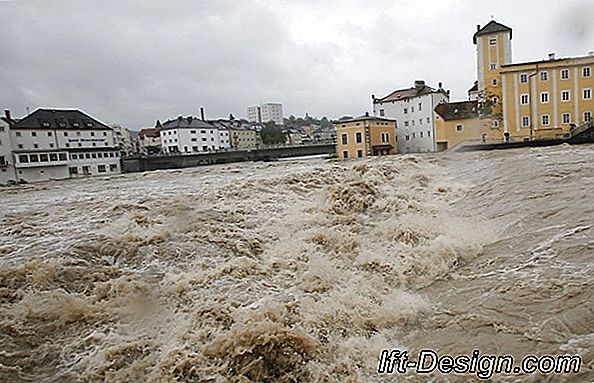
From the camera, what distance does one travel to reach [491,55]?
40.0 m

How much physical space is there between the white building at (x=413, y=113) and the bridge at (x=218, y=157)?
823 centimetres

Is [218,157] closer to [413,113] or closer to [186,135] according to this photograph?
[413,113]

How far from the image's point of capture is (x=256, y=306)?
18.1 feet

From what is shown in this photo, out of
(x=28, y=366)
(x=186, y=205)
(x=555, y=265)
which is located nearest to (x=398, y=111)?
(x=186, y=205)


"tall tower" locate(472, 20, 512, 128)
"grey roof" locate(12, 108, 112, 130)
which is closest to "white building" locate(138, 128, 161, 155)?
"grey roof" locate(12, 108, 112, 130)

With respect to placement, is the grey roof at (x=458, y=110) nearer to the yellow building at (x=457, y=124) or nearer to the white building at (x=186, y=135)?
the yellow building at (x=457, y=124)

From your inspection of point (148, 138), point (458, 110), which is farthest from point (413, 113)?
point (148, 138)

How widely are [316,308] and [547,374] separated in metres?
2.72

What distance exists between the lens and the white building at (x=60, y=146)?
39.4 meters

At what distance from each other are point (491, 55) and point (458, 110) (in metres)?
7.11

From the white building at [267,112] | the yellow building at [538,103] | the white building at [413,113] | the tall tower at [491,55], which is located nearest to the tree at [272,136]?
the white building at [413,113]

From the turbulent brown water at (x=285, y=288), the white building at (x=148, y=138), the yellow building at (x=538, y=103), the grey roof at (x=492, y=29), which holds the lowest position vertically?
the turbulent brown water at (x=285, y=288)

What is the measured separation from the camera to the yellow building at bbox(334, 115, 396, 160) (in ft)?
127

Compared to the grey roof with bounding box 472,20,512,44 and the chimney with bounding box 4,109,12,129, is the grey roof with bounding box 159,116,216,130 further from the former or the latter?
the grey roof with bounding box 472,20,512,44
